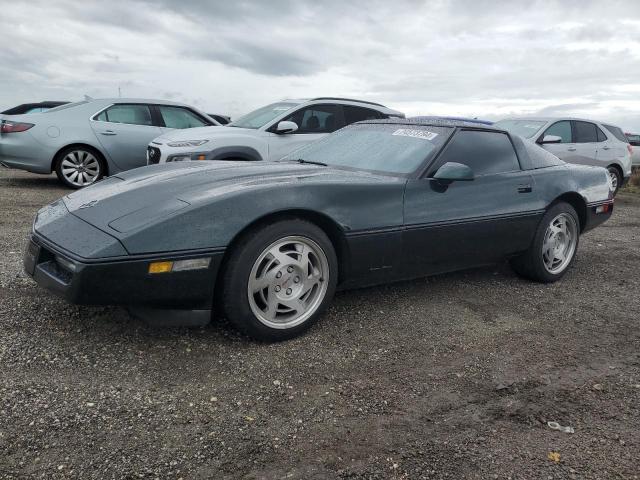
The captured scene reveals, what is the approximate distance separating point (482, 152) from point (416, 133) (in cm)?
51

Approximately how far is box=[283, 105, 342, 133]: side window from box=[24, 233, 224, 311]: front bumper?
501 centimetres

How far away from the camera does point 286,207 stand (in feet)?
9.55

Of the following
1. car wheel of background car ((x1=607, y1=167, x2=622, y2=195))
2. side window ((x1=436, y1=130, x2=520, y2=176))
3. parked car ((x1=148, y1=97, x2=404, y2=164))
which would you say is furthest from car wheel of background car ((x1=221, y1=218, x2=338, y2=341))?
car wheel of background car ((x1=607, y1=167, x2=622, y2=195))

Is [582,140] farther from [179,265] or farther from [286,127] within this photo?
[179,265]

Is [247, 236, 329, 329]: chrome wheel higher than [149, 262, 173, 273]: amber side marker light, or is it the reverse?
[149, 262, 173, 273]: amber side marker light

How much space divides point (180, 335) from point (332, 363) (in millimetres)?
841

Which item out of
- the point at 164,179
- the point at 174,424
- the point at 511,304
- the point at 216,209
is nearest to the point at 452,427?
the point at 174,424

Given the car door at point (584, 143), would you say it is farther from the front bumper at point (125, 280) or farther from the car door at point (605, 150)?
the front bumper at point (125, 280)

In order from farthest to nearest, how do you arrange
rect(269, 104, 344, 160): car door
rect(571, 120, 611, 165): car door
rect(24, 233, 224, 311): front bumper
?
rect(571, 120, 611, 165): car door < rect(269, 104, 344, 160): car door < rect(24, 233, 224, 311): front bumper

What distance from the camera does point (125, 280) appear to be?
2555mm

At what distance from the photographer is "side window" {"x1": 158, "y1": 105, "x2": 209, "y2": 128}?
28.8 feet

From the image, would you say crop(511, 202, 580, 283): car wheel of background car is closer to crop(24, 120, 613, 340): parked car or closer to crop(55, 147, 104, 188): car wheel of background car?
crop(24, 120, 613, 340): parked car

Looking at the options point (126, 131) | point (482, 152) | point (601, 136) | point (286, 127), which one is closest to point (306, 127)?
point (286, 127)

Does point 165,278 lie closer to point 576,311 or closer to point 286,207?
point 286,207
